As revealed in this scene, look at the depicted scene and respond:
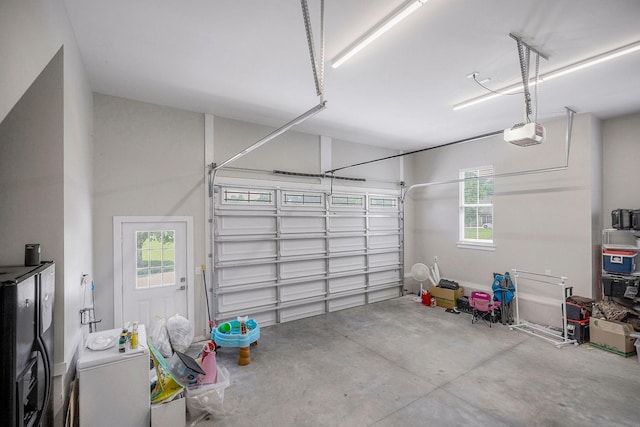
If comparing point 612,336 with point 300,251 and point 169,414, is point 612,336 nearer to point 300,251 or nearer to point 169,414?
point 300,251

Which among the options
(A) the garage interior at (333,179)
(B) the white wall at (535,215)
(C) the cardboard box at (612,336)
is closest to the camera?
(A) the garage interior at (333,179)

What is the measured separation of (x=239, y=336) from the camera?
400 cm

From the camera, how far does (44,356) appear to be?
1.71 metres

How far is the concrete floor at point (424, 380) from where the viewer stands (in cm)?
287

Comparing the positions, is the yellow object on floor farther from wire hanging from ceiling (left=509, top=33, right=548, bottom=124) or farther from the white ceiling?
wire hanging from ceiling (left=509, top=33, right=548, bottom=124)

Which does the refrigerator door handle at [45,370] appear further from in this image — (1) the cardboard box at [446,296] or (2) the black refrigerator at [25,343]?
(1) the cardboard box at [446,296]

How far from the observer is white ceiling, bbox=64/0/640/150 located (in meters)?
2.41

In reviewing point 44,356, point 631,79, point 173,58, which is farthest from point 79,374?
point 631,79

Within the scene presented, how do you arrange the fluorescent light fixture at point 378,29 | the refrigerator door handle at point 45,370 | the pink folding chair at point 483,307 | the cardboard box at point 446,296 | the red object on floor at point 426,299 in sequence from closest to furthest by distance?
the refrigerator door handle at point 45,370
the fluorescent light fixture at point 378,29
the pink folding chair at point 483,307
the cardboard box at point 446,296
the red object on floor at point 426,299

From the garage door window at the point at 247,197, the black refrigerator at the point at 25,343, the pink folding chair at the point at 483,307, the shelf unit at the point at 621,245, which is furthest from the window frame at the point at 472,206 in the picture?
the black refrigerator at the point at 25,343

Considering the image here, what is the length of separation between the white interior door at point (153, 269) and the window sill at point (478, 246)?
18.6ft

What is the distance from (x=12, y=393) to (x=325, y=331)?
13.9ft

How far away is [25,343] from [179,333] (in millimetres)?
2758

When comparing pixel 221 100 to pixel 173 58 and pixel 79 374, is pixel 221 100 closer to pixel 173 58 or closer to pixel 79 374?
pixel 173 58
